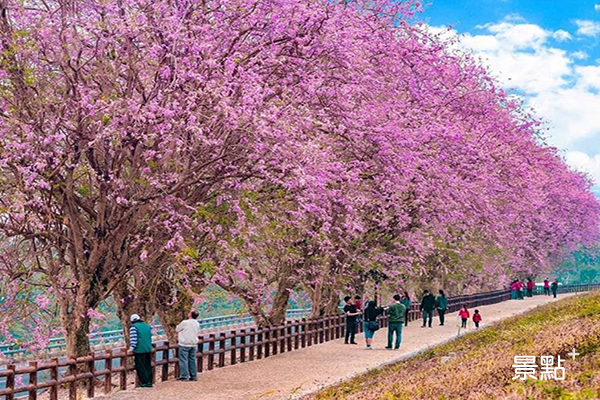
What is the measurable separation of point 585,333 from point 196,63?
9.59 m

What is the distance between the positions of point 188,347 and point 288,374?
280 cm

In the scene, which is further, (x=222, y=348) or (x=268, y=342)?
(x=268, y=342)

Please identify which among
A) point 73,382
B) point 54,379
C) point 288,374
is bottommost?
point 288,374

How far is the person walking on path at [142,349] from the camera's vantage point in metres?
19.1

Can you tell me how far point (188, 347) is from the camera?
20234 mm

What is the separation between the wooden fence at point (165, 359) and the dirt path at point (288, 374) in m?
0.56

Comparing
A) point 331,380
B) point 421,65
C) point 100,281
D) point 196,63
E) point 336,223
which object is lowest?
point 331,380

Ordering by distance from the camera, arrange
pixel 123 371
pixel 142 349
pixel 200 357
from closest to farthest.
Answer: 1. pixel 142 349
2. pixel 123 371
3. pixel 200 357

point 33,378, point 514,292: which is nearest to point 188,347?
point 33,378

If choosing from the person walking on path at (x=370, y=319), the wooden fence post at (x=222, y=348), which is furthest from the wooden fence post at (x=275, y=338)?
the wooden fence post at (x=222, y=348)

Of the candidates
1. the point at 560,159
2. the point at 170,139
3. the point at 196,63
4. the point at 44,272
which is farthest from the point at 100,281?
the point at 560,159

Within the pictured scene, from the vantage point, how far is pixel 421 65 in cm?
2875

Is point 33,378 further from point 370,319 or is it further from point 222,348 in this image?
point 370,319

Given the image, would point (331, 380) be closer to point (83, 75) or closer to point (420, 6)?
point (83, 75)
